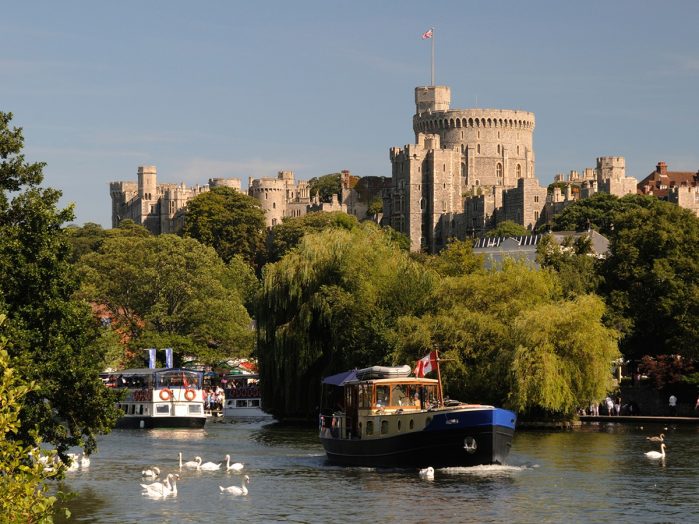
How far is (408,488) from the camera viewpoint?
145 ft

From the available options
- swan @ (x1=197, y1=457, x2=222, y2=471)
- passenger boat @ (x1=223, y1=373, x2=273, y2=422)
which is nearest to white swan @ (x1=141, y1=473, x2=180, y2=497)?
swan @ (x1=197, y1=457, x2=222, y2=471)

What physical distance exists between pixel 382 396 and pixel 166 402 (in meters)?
28.2

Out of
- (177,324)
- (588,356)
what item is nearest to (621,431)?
(588,356)

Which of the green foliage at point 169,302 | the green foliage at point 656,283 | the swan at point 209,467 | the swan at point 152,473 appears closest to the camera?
the swan at point 152,473

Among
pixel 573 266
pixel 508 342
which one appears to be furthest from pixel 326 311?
pixel 573 266

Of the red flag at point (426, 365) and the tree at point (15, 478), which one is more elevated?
the red flag at point (426, 365)

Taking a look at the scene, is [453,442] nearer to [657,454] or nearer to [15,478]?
[657,454]

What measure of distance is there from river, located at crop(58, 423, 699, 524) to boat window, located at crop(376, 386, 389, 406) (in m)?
2.33

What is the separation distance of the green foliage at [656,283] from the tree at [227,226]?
99.7m

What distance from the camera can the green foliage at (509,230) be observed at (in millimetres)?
180375

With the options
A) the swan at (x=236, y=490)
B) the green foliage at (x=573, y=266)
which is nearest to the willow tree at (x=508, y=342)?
the green foliage at (x=573, y=266)

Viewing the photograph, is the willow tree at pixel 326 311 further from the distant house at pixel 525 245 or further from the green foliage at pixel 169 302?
the distant house at pixel 525 245

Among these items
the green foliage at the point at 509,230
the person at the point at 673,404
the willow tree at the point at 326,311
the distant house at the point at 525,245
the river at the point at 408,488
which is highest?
the green foliage at the point at 509,230

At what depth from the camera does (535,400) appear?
63.4 m
